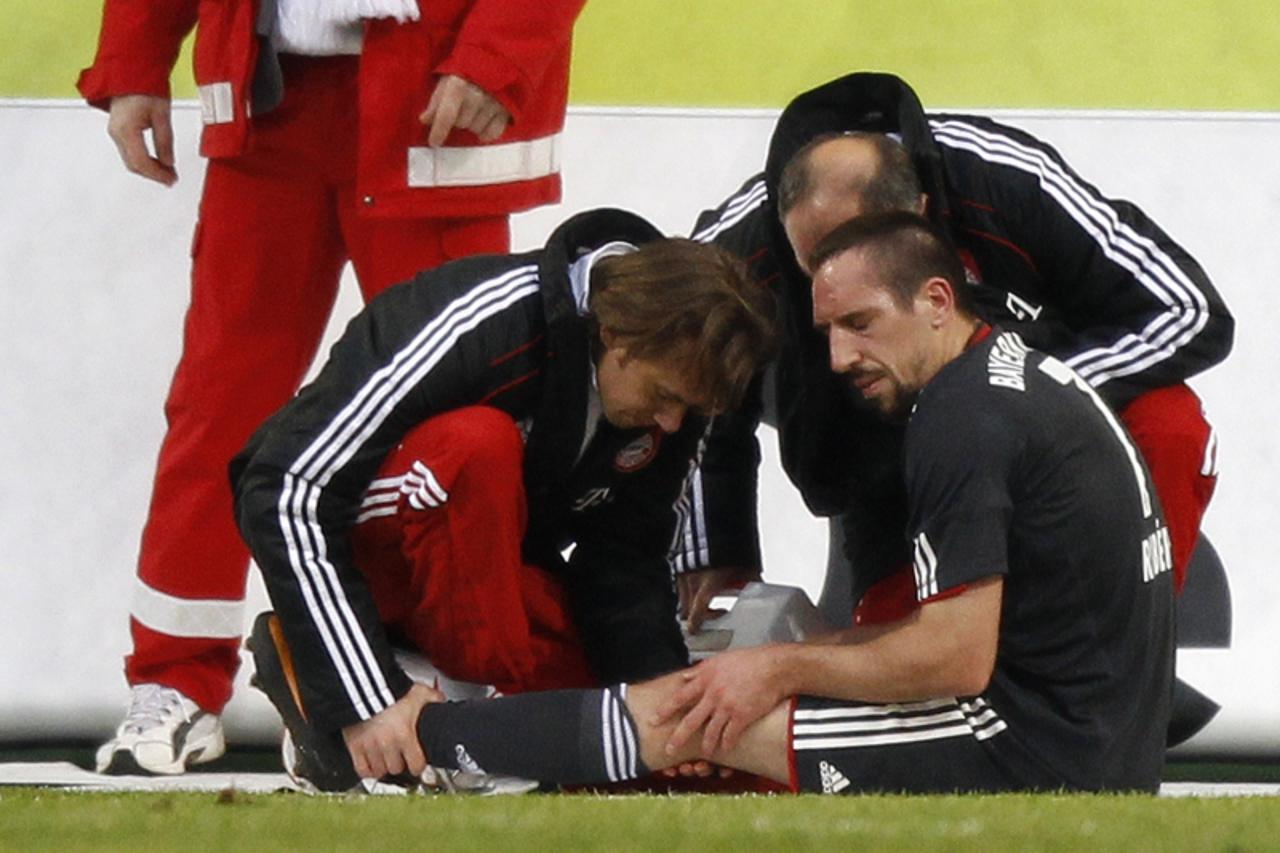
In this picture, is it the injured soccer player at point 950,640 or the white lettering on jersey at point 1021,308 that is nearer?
the injured soccer player at point 950,640

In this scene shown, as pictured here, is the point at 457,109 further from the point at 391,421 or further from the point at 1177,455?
the point at 1177,455

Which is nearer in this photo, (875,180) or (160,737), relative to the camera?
(875,180)

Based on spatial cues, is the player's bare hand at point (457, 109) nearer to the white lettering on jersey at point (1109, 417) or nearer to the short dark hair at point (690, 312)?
the short dark hair at point (690, 312)

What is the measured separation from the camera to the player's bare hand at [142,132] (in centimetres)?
283

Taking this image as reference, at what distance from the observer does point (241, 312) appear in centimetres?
280

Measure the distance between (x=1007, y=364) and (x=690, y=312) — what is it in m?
0.37

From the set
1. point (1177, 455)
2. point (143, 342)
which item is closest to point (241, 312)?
point (143, 342)

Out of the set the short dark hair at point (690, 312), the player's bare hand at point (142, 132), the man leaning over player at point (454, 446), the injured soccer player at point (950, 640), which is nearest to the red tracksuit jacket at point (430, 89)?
the player's bare hand at point (142, 132)

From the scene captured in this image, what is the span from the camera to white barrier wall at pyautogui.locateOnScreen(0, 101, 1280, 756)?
10.3ft

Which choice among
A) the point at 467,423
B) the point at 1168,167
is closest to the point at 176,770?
the point at 467,423

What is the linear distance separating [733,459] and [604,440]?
1.33ft

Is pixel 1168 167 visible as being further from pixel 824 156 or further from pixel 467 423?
pixel 467 423

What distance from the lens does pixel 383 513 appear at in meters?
2.39

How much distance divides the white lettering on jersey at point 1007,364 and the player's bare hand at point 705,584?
663mm
